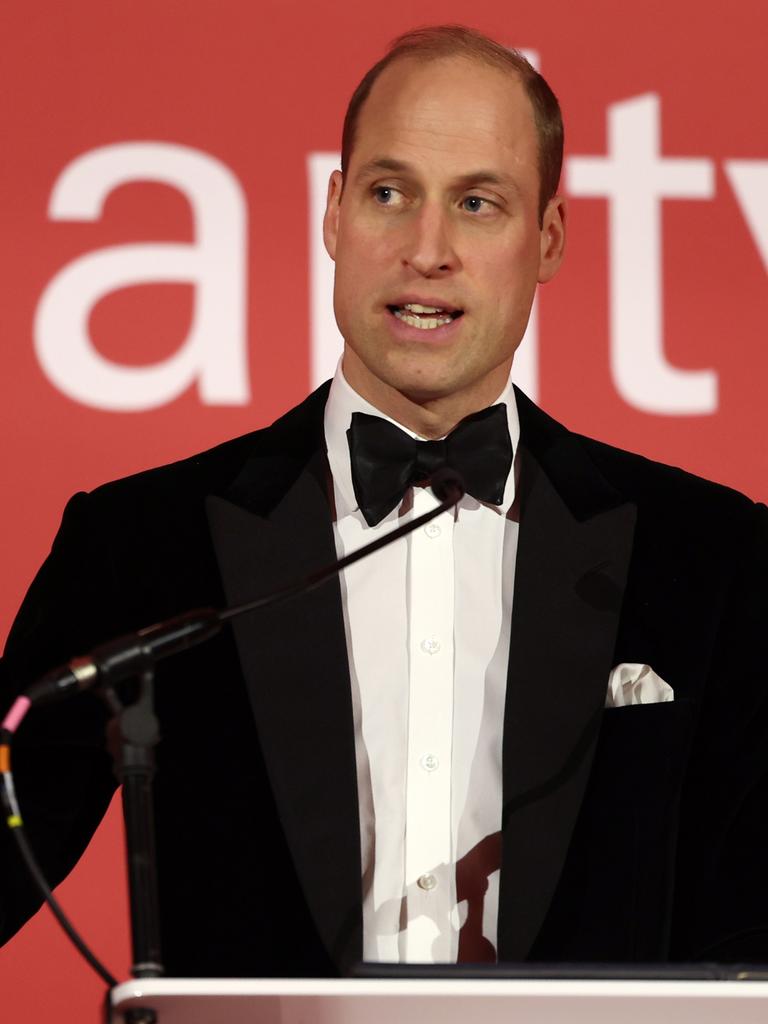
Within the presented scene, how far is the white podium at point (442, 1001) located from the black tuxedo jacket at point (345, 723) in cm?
61

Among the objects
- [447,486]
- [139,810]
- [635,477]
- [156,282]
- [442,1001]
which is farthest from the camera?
[156,282]

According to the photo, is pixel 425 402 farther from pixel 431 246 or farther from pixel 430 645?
pixel 430 645

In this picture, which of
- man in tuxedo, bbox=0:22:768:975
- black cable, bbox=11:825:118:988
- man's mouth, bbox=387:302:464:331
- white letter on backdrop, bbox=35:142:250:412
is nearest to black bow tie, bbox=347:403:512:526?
man in tuxedo, bbox=0:22:768:975

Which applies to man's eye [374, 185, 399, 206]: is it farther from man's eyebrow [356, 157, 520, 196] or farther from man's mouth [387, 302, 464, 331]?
man's mouth [387, 302, 464, 331]

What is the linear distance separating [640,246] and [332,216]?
1.92ft

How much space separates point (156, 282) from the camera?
2732 millimetres

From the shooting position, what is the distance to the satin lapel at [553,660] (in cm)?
201

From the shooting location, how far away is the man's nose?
Answer: 7.36ft

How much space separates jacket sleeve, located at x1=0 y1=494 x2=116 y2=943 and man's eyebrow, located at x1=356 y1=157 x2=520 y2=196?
0.57 m

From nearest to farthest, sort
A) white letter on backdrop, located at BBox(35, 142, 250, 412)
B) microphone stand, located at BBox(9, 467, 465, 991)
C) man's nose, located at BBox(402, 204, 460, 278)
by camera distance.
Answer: microphone stand, located at BBox(9, 467, 465, 991)
man's nose, located at BBox(402, 204, 460, 278)
white letter on backdrop, located at BBox(35, 142, 250, 412)

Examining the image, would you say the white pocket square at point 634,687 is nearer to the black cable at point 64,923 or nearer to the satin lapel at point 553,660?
the satin lapel at point 553,660

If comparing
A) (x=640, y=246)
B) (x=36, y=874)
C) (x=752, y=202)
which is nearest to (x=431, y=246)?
(x=640, y=246)

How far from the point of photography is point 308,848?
198cm

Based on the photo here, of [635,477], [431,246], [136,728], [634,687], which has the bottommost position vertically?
[136,728]
